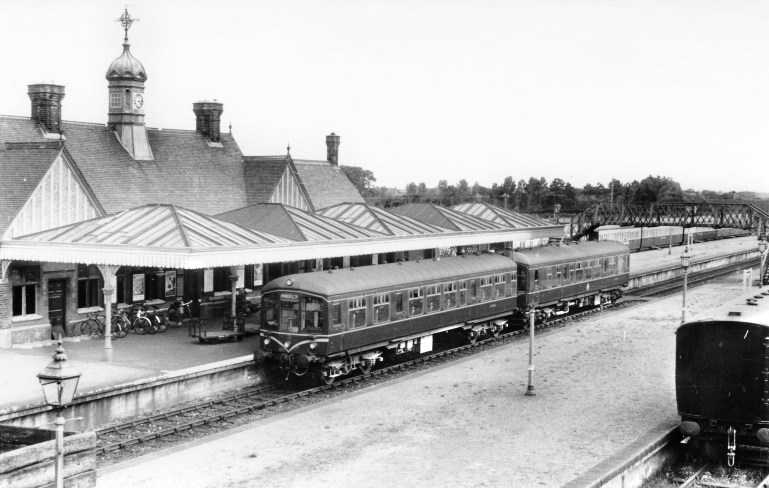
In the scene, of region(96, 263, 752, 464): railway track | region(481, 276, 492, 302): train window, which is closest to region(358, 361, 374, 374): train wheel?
region(96, 263, 752, 464): railway track

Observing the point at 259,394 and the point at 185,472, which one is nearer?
the point at 185,472

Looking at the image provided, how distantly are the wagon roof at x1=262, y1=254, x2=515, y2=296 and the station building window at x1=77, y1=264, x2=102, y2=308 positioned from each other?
7941 millimetres

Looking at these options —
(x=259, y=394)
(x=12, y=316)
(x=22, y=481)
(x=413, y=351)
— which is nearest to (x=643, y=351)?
(x=413, y=351)

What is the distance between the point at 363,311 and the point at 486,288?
26.0 ft

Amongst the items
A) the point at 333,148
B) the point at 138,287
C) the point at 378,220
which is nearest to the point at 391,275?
the point at 378,220

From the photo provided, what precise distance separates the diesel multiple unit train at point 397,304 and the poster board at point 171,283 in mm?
8839

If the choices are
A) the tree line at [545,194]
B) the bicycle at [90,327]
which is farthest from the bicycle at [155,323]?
the tree line at [545,194]

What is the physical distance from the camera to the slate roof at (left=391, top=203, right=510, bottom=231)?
128 feet

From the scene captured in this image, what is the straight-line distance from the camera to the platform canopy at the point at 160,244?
76.1 ft

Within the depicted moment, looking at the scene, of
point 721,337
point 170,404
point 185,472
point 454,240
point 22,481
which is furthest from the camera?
point 454,240

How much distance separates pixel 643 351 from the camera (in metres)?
28.1

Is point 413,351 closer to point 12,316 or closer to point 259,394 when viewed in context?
point 259,394

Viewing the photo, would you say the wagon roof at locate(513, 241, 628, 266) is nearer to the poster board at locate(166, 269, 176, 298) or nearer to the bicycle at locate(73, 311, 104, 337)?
the poster board at locate(166, 269, 176, 298)

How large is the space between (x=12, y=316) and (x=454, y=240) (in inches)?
662
